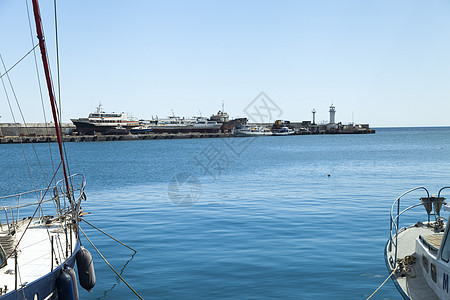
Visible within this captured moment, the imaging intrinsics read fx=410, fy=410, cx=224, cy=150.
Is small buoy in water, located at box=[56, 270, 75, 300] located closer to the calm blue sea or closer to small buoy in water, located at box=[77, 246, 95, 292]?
small buoy in water, located at box=[77, 246, 95, 292]

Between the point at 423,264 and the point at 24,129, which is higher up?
the point at 24,129

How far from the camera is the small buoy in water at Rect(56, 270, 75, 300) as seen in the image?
34.5 feet

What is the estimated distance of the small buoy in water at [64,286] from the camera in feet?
34.5

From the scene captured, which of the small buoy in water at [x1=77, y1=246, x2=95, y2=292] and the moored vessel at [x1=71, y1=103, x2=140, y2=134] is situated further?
the moored vessel at [x1=71, y1=103, x2=140, y2=134]

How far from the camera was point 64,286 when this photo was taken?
10.5 meters

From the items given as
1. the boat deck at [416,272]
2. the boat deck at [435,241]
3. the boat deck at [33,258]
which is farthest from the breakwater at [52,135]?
the boat deck at [435,241]

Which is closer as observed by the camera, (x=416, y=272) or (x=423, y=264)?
(x=423, y=264)

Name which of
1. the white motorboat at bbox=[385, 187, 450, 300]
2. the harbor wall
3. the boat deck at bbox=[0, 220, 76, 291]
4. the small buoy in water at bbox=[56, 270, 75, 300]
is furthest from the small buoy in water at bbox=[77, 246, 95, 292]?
the harbor wall

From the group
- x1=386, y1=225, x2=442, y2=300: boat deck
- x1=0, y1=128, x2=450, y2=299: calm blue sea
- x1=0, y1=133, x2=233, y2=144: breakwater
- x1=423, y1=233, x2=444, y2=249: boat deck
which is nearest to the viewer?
x1=386, y1=225, x2=442, y2=300: boat deck

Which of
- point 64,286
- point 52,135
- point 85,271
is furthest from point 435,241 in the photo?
point 52,135

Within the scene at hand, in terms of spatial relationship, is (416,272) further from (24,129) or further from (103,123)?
(24,129)

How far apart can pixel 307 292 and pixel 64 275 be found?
7110 millimetres

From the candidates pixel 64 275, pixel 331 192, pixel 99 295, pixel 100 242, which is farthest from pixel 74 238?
pixel 331 192

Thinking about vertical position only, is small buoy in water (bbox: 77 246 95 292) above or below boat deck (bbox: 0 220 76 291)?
below
